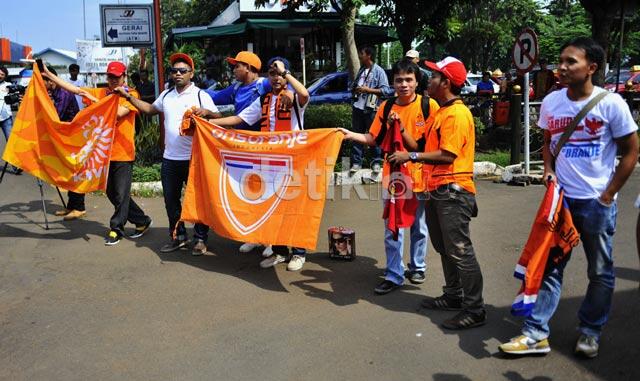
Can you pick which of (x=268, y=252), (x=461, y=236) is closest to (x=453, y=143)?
(x=461, y=236)

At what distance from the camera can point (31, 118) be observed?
662cm

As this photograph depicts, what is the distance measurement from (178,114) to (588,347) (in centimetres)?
421

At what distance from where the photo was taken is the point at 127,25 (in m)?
10.5

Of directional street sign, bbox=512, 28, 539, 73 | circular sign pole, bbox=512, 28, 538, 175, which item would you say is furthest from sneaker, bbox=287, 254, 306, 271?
directional street sign, bbox=512, 28, 539, 73

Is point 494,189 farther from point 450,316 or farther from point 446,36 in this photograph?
point 446,36

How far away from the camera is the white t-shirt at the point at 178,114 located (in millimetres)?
5988

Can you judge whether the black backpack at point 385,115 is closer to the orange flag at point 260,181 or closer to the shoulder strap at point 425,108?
the shoulder strap at point 425,108

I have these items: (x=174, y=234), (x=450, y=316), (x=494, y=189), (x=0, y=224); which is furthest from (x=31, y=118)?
(x=494, y=189)

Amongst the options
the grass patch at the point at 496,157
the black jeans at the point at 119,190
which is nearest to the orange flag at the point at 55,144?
the black jeans at the point at 119,190

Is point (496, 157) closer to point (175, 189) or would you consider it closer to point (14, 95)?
point (175, 189)

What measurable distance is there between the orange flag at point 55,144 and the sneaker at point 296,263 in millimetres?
2404

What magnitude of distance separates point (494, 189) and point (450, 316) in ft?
16.6

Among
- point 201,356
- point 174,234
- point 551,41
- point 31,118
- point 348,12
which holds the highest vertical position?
point 551,41

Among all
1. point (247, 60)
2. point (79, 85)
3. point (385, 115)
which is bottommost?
point (385, 115)
